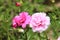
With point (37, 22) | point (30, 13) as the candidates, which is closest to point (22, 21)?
point (37, 22)

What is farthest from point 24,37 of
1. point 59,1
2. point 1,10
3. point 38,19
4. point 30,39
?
point 59,1

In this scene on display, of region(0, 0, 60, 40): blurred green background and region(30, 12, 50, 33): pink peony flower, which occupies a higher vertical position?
region(30, 12, 50, 33): pink peony flower

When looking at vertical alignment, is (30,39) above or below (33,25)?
below

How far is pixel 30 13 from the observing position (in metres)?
2.38

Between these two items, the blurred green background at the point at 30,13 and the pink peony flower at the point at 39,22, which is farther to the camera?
the blurred green background at the point at 30,13

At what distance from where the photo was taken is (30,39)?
203 cm

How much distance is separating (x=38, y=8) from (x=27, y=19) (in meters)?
0.90

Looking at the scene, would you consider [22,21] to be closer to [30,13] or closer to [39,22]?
[39,22]

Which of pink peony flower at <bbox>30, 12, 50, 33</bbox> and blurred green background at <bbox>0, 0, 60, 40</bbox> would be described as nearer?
pink peony flower at <bbox>30, 12, 50, 33</bbox>

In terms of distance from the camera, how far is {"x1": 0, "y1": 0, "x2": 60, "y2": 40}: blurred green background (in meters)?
2.05

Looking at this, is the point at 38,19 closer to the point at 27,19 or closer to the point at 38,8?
the point at 27,19

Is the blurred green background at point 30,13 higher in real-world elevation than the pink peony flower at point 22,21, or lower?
lower

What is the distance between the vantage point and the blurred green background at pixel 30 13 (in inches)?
80.7

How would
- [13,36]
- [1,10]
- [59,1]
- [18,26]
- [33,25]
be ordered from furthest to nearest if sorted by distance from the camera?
[59,1] → [1,10] → [13,36] → [18,26] → [33,25]
